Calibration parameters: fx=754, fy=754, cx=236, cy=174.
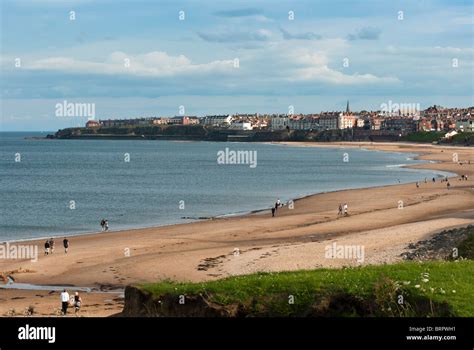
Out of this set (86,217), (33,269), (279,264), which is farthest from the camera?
(86,217)

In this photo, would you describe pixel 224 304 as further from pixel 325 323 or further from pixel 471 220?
pixel 471 220

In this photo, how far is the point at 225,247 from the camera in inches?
1475

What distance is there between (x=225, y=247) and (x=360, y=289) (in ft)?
75.4

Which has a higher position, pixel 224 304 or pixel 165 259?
pixel 224 304

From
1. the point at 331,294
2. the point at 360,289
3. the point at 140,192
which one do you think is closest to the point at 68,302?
the point at 331,294

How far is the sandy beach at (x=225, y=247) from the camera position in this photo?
2930 cm

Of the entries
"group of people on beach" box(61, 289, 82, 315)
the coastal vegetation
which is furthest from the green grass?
"group of people on beach" box(61, 289, 82, 315)

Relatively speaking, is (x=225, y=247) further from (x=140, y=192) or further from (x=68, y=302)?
(x=140, y=192)

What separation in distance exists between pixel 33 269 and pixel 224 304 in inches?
756

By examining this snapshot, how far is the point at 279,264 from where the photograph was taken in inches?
1200

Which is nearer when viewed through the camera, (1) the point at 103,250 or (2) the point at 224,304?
(2) the point at 224,304

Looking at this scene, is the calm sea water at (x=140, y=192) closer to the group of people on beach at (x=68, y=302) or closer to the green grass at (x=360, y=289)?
the group of people on beach at (x=68, y=302)

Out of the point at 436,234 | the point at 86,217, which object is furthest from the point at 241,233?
the point at 86,217

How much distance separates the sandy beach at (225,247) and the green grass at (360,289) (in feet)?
25.6
